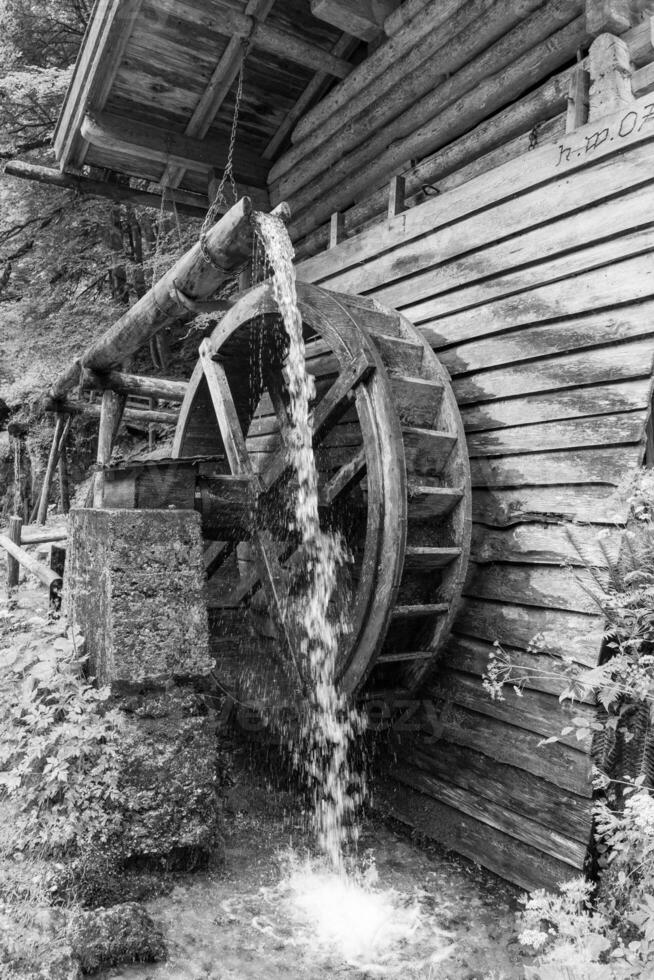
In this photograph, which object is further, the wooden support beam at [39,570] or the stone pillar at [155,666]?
the wooden support beam at [39,570]

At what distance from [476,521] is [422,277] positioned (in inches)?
59.5

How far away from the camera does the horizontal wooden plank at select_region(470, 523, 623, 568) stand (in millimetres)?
3092

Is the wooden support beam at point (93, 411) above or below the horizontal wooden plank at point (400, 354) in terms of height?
above

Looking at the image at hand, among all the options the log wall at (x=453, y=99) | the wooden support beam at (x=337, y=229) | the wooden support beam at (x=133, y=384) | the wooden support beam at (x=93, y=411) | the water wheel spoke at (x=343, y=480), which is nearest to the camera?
the log wall at (x=453, y=99)

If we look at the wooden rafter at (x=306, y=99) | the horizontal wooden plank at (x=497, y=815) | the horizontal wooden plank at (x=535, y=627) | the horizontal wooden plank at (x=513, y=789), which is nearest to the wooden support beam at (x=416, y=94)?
the wooden rafter at (x=306, y=99)

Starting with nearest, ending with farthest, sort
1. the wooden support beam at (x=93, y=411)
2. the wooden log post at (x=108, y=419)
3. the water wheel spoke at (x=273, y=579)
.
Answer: the water wheel spoke at (x=273, y=579), the wooden log post at (x=108, y=419), the wooden support beam at (x=93, y=411)

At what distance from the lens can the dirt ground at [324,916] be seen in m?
2.55

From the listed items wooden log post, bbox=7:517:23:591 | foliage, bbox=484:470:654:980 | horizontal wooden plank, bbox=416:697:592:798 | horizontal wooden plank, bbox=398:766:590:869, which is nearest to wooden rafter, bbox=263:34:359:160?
foliage, bbox=484:470:654:980

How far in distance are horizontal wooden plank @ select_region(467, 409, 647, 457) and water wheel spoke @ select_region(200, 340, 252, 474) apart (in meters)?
1.34

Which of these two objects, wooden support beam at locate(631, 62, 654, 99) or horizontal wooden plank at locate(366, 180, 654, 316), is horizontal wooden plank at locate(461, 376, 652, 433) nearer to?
horizontal wooden plank at locate(366, 180, 654, 316)

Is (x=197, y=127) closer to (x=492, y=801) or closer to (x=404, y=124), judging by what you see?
(x=404, y=124)

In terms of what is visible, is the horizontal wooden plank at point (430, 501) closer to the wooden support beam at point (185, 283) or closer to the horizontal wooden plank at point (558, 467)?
the horizontal wooden plank at point (558, 467)

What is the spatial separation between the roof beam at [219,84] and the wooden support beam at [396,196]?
1.25 meters

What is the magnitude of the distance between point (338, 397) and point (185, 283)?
3.18ft
